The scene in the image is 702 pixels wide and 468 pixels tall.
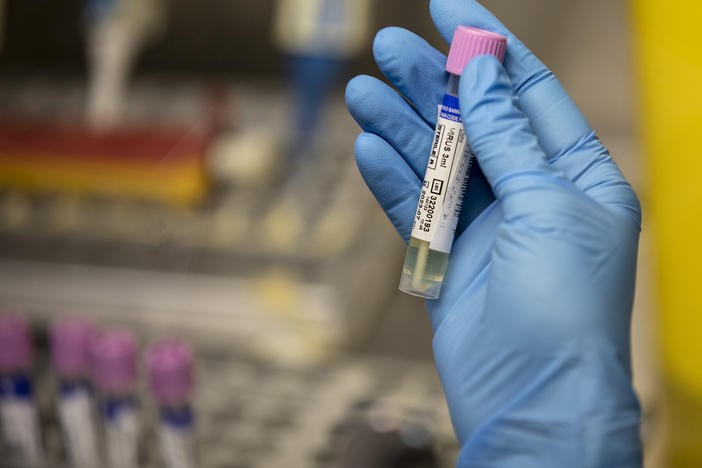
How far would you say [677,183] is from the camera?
874 millimetres

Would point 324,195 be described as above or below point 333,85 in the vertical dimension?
below

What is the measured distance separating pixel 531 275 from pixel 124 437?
27.5 inches

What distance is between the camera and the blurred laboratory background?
1.02 meters

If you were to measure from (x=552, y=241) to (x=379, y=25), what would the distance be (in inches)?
44.4

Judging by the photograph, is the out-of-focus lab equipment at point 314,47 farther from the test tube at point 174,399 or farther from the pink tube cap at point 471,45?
the pink tube cap at point 471,45

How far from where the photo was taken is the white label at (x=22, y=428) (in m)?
1.06

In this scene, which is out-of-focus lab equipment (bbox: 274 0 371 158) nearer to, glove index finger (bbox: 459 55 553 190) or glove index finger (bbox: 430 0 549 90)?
glove index finger (bbox: 430 0 549 90)

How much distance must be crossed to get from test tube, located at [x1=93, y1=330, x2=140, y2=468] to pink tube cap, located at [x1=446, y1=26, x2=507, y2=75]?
2.11 feet

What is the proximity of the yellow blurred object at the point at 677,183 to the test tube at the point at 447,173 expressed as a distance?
10.2 inches

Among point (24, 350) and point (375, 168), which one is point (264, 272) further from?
point (375, 168)

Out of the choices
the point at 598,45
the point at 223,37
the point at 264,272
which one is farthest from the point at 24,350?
the point at 598,45

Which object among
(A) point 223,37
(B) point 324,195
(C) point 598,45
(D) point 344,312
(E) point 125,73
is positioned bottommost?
(D) point 344,312

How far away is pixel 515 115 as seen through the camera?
69 cm

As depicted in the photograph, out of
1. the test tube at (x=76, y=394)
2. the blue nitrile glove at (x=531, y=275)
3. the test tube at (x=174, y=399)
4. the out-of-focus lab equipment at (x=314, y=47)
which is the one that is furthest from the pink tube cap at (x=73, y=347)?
the out-of-focus lab equipment at (x=314, y=47)
